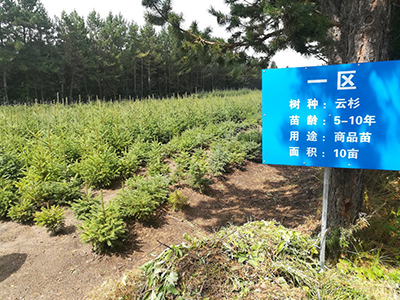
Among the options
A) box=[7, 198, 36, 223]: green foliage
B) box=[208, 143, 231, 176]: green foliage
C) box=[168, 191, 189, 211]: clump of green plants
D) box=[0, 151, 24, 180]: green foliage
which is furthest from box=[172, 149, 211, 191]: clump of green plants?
box=[0, 151, 24, 180]: green foliage

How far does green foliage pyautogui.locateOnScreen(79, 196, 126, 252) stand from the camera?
306 cm

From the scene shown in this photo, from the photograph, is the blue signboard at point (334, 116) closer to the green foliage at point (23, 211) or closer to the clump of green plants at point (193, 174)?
the clump of green plants at point (193, 174)

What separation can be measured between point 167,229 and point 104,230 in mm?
953

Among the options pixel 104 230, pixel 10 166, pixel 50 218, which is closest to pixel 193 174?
pixel 104 230

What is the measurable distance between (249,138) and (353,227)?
4.85 m

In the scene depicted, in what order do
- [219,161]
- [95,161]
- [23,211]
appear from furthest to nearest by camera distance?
[219,161] → [95,161] → [23,211]

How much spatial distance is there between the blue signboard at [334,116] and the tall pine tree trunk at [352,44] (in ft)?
1.92

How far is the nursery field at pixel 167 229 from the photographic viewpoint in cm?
214

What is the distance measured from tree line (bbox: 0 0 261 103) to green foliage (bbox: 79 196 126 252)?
1574 centimetres

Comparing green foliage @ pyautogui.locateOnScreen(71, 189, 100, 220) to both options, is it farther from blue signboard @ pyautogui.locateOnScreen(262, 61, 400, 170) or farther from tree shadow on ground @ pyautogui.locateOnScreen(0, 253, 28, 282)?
blue signboard @ pyautogui.locateOnScreen(262, 61, 400, 170)

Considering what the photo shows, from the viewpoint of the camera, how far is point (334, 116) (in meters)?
2.19

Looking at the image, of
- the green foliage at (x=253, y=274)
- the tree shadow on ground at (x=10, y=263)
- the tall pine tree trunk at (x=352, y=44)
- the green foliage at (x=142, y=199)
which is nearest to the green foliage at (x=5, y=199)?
the tree shadow on ground at (x=10, y=263)

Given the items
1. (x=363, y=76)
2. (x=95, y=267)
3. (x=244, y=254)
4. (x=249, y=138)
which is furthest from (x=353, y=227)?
(x=249, y=138)

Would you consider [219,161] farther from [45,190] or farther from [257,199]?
[45,190]
